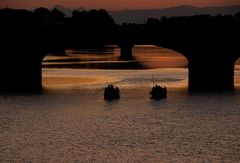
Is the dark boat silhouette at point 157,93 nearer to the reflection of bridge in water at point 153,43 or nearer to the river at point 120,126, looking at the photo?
the river at point 120,126

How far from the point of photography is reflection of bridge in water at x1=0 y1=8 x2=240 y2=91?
323ft

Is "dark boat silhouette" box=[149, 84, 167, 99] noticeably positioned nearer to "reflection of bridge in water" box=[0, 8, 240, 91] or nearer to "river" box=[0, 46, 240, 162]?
"river" box=[0, 46, 240, 162]

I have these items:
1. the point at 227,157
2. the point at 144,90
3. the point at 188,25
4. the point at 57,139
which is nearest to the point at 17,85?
the point at 144,90

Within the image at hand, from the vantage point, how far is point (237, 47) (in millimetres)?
98500

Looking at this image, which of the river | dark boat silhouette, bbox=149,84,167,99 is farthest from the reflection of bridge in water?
dark boat silhouette, bbox=149,84,167,99

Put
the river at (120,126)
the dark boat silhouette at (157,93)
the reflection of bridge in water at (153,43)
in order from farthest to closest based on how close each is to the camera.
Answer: the reflection of bridge in water at (153,43), the dark boat silhouette at (157,93), the river at (120,126)

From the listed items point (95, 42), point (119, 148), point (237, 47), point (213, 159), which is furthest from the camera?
point (95, 42)

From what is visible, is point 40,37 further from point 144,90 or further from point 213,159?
point 213,159

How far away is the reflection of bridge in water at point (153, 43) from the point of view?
98.4 m

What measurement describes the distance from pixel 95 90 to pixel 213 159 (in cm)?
5073

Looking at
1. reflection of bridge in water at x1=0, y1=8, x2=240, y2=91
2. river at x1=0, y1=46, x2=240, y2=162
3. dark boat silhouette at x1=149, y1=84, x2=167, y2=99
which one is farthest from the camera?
reflection of bridge in water at x1=0, y1=8, x2=240, y2=91

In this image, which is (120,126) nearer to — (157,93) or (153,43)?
(157,93)

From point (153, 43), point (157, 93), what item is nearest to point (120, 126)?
point (157, 93)

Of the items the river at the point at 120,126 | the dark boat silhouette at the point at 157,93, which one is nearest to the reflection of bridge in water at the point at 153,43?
the river at the point at 120,126
